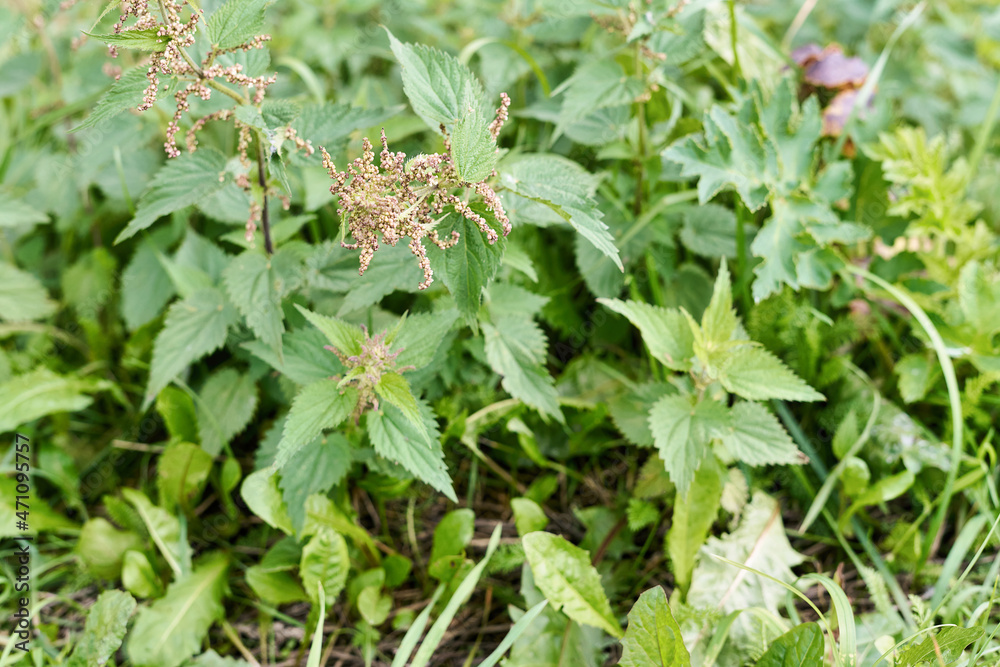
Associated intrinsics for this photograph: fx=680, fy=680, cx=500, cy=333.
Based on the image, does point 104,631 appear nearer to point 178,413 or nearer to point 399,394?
point 178,413

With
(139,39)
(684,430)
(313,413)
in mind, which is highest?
(139,39)

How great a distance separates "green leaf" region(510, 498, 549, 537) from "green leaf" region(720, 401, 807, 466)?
1.87ft

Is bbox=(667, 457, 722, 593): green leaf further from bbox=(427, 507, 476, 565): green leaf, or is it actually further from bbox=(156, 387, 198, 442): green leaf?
bbox=(156, 387, 198, 442): green leaf

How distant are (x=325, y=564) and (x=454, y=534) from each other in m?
0.36

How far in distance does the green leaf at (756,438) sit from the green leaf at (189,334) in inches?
55.5

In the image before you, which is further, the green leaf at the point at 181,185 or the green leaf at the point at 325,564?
the green leaf at the point at 325,564

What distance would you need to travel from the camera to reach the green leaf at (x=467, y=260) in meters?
1.54

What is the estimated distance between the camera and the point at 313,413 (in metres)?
1.57

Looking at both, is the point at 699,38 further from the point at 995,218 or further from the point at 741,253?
the point at 995,218

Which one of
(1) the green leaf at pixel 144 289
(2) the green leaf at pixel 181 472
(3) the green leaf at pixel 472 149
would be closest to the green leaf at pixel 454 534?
(2) the green leaf at pixel 181 472

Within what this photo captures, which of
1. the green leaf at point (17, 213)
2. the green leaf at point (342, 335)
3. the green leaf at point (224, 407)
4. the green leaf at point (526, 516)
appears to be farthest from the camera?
the green leaf at point (17, 213)

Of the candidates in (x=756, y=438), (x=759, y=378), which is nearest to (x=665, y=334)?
(x=759, y=378)

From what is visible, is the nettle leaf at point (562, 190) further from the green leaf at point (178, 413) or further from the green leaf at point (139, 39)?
the green leaf at point (178, 413)

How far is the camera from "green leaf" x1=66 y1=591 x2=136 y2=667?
1714 millimetres
